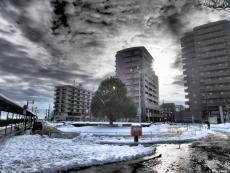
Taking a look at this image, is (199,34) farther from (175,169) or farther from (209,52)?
(175,169)

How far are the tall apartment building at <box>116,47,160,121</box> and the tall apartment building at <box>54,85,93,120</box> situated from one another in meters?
37.4

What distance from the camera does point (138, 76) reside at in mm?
115750

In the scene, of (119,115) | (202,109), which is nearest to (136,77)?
(202,109)

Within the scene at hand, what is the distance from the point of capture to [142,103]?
366ft

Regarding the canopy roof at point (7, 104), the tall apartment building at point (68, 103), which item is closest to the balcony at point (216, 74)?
the tall apartment building at point (68, 103)

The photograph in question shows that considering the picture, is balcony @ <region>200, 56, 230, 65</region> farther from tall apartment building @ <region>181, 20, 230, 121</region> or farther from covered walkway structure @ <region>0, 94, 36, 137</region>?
covered walkway structure @ <region>0, 94, 36, 137</region>

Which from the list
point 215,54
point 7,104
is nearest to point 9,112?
point 7,104

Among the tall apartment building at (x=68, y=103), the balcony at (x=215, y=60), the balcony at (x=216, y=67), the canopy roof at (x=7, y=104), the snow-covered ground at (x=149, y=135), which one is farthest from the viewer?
the tall apartment building at (x=68, y=103)

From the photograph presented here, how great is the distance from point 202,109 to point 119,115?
215 ft

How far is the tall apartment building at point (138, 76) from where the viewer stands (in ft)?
374

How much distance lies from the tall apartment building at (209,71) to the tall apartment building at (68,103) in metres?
74.9

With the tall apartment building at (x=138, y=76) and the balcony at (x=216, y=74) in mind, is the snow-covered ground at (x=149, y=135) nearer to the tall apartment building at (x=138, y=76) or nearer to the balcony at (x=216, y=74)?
the balcony at (x=216, y=74)

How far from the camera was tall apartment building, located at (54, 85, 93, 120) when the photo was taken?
133m

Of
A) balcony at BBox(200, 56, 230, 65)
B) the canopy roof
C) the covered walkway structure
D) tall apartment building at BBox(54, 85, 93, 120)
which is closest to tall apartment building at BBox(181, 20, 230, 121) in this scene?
balcony at BBox(200, 56, 230, 65)
